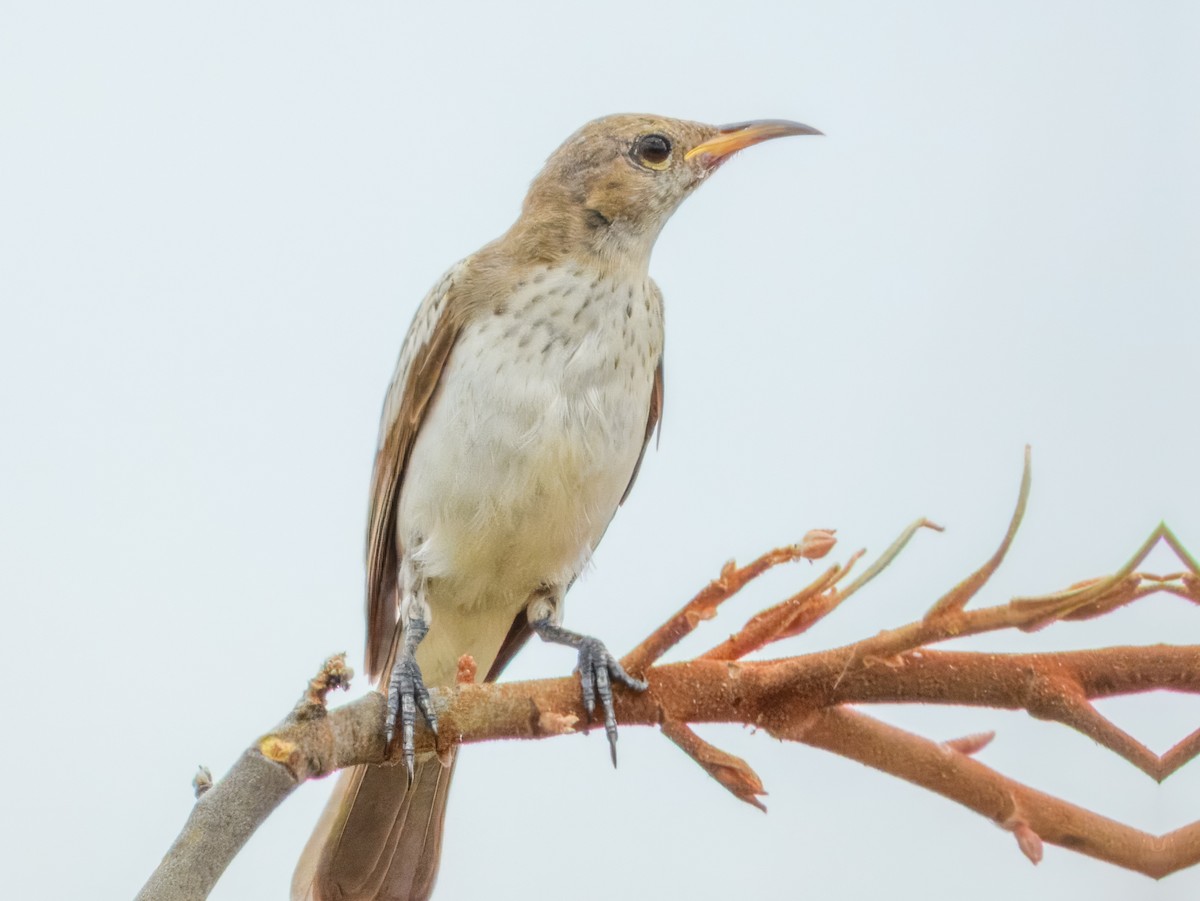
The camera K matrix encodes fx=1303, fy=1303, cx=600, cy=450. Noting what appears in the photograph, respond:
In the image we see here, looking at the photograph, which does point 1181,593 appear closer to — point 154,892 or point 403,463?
point 154,892

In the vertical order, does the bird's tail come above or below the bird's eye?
below

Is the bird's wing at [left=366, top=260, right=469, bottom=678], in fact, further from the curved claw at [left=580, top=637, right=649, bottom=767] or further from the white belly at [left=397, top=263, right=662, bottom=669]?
the curved claw at [left=580, top=637, right=649, bottom=767]

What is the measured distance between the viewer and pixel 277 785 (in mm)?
1887

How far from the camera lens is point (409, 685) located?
2799 millimetres

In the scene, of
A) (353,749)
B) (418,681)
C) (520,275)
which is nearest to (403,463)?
(520,275)

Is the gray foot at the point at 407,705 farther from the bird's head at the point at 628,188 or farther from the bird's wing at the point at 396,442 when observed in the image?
the bird's head at the point at 628,188

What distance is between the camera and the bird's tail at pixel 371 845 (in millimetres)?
3322

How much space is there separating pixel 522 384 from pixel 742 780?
2045 millimetres

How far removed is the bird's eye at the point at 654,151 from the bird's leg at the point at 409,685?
1531 mm

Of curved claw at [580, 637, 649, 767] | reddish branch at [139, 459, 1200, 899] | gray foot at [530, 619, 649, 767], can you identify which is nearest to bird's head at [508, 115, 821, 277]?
gray foot at [530, 619, 649, 767]

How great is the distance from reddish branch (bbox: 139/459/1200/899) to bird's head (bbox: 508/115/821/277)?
2.23 meters

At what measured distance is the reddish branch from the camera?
1.70m

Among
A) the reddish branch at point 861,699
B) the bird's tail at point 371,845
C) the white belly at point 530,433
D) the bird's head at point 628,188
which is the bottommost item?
the bird's tail at point 371,845

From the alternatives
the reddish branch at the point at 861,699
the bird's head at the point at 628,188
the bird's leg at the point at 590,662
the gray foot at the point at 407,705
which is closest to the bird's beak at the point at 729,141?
the bird's head at the point at 628,188
